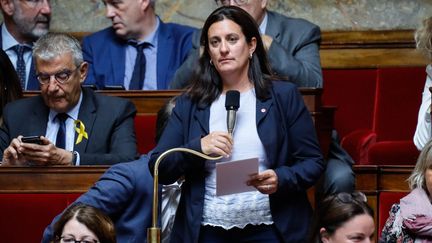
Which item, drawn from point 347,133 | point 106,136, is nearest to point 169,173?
point 106,136

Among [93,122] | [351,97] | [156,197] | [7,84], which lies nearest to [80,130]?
[93,122]

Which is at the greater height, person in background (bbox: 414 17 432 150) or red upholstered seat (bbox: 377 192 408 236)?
person in background (bbox: 414 17 432 150)

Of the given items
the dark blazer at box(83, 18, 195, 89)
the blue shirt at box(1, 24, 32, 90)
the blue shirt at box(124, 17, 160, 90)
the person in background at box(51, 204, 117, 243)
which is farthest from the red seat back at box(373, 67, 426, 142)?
the person in background at box(51, 204, 117, 243)

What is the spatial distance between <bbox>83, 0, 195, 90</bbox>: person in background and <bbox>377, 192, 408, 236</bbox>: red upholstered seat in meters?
1.29

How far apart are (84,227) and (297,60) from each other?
4.86ft

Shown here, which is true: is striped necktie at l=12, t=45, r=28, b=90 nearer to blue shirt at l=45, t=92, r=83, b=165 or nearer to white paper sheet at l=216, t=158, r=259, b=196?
blue shirt at l=45, t=92, r=83, b=165

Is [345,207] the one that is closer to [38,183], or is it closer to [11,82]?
[38,183]

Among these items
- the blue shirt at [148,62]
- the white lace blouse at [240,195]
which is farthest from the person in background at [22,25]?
the white lace blouse at [240,195]

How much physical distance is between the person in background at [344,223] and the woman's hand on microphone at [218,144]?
1.12 feet

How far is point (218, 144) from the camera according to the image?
12.0ft

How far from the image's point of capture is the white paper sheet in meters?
3.57

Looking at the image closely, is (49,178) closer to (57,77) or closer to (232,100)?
(57,77)

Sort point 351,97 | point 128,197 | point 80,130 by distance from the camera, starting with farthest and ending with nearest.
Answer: point 351,97 < point 80,130 < point 128,197

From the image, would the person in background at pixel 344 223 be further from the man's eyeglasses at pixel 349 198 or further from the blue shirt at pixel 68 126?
the blue shirt at pixel 68 126
